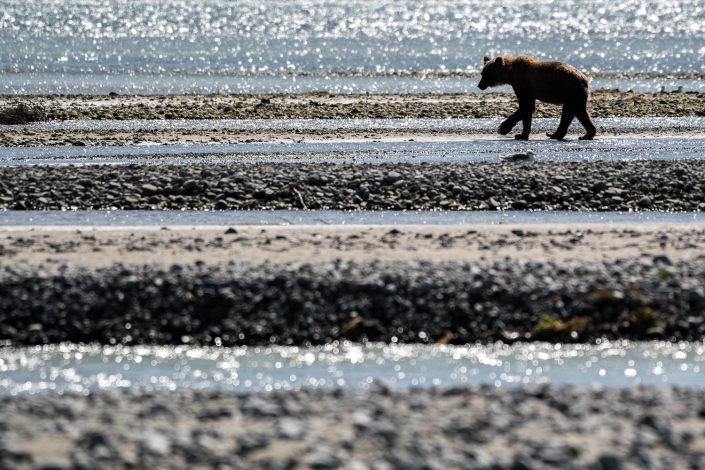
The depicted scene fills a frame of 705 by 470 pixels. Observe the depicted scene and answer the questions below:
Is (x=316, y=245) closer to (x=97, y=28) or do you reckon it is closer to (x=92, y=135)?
(x=92, y=135)

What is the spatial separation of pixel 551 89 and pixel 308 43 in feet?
167

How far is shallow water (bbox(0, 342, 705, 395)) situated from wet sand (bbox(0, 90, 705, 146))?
14182 millimetres

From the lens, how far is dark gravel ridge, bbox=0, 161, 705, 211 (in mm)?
18062

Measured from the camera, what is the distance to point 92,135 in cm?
2623

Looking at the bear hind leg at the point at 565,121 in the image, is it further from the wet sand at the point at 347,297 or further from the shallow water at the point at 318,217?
the wet sand at the point at 347,297

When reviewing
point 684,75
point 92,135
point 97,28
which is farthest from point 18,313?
point 97,28

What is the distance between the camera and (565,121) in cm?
2530

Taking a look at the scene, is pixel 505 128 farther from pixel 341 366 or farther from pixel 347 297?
pixel 341 366

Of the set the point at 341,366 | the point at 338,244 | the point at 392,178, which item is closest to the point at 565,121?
the point at 392,178

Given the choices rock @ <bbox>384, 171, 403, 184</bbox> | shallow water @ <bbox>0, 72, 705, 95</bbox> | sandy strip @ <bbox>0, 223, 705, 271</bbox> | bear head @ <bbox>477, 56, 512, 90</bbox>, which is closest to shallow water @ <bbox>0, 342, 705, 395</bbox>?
sandy strip @ <bbox>0, 223, 705, 271</bbox>

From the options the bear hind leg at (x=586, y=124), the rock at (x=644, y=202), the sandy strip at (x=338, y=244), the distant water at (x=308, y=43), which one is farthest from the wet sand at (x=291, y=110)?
the sandy strip at (x=338, y=244)

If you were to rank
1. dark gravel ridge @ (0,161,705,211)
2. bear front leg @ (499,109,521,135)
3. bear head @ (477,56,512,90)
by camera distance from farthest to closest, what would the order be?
Result: bear head @ (477,56,512,90)
bear front leg @ (499,109,521,135)
dark gravel ridge @ (0,161,705,211)

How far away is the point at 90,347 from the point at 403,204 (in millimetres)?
7352

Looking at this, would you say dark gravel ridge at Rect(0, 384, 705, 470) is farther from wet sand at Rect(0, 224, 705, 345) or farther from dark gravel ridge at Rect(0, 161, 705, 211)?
dark gravel ridge at Rect(0, 161, 705, 211)
